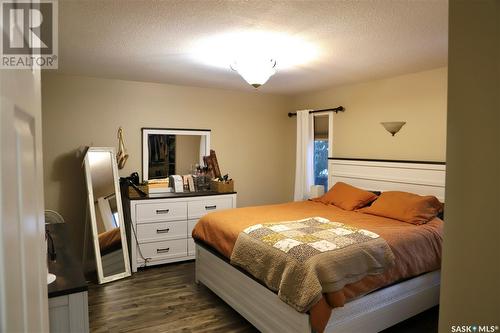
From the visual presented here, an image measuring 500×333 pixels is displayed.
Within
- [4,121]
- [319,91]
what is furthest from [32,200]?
[319,91]

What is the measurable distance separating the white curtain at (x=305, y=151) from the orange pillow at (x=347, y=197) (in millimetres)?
705

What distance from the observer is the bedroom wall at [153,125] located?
392 cm

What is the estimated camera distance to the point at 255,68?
2750 mm

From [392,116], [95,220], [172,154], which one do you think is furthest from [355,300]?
[172,154]

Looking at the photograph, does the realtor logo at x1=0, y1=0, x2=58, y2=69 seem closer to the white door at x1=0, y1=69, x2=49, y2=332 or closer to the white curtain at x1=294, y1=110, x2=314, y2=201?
the white door at x1=0, y1=69, x2=49, y2=332

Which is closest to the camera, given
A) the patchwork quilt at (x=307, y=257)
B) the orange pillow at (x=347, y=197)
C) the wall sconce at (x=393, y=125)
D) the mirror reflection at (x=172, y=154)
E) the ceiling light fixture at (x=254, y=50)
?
the patchwork quilt at (x=307, y=257)

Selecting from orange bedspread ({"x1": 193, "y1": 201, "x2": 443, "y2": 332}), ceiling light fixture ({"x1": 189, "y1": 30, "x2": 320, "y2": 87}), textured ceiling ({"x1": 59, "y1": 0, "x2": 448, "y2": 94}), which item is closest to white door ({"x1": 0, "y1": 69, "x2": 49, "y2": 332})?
textured ceiling ({"x1": 59, "y1": 0, "x2": 448, "y2": 94})

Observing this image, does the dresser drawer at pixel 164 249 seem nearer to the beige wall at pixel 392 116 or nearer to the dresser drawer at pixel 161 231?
A: the dresser drawer at pixel 161 231

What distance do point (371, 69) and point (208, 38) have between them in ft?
6.23

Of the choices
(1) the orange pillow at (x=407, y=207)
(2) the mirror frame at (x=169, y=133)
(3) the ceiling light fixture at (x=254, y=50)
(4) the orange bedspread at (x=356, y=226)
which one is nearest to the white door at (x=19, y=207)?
(4) the orange bedspread at (x=356, y=226)

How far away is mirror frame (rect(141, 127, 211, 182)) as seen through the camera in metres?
4.38

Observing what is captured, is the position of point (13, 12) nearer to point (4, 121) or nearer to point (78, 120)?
point (4, 121)

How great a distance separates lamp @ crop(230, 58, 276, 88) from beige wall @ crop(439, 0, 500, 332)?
1.96m

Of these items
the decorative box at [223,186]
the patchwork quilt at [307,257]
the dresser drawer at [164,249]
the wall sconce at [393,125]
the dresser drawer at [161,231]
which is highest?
the wall sconce at [393,125]
